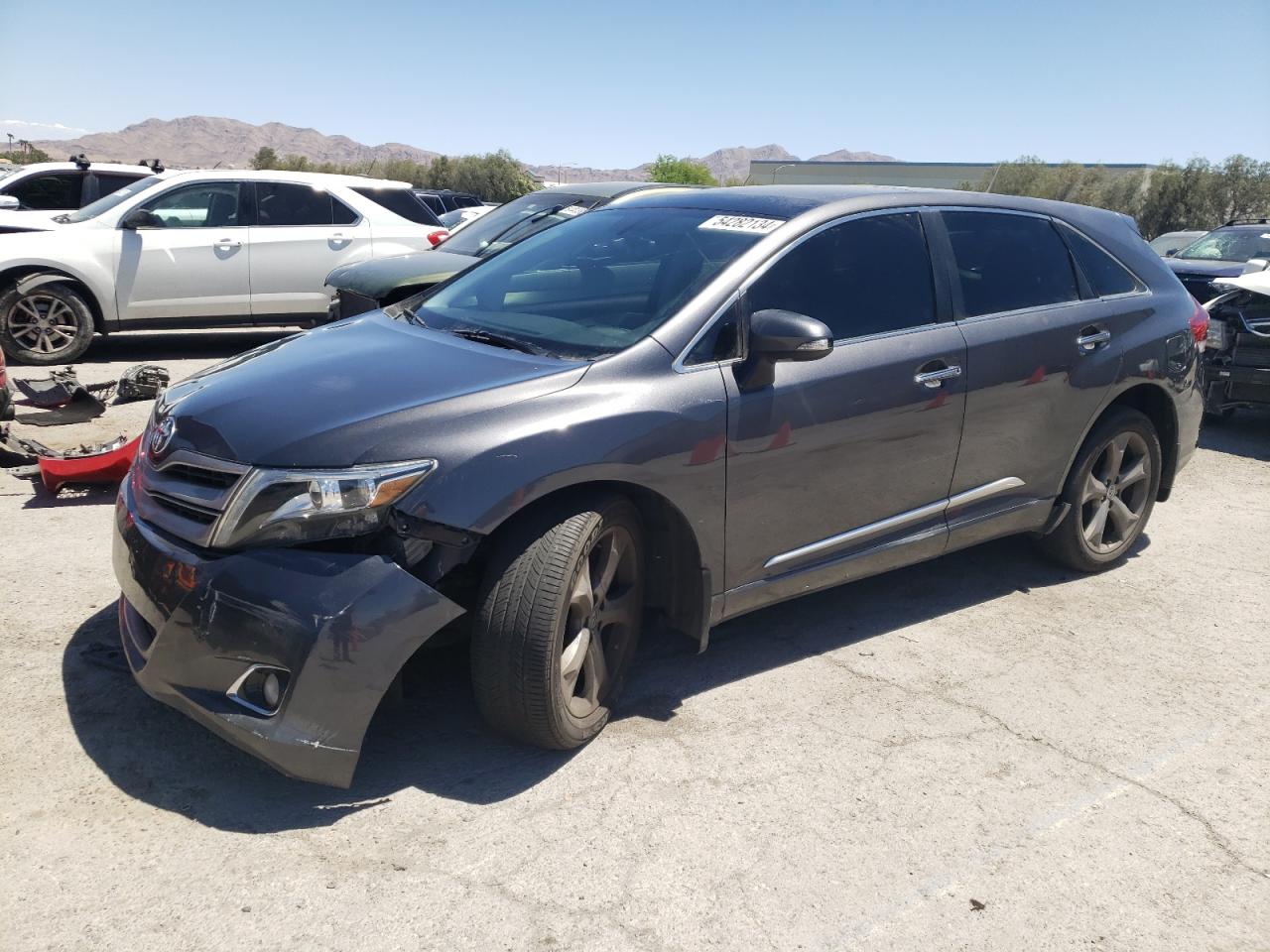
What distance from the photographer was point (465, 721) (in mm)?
3633

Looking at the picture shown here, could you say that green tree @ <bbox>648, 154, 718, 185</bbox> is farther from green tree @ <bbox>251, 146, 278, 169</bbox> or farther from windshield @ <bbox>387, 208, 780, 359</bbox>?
windshield @ <bbox>387, 208, 780, 359</bbox>

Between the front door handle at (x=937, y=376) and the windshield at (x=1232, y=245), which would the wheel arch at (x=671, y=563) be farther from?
the windshield at (x=1232, y=245)

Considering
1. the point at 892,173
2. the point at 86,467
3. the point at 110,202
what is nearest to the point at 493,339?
the point at 86,467

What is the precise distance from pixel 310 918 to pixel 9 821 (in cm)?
100

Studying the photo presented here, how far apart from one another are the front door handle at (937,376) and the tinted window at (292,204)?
8.02 meters

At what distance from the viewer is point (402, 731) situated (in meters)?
3.55

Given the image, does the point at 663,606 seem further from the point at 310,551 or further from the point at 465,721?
the point at 310,551

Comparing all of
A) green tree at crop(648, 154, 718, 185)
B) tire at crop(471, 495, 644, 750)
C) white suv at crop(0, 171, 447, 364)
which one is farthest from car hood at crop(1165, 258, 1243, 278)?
green tree at crop(648, 154, 718, 185)

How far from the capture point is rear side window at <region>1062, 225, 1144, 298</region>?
5000mm

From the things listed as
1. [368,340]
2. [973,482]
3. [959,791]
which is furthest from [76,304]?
[959,791]

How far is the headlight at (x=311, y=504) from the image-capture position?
2.98m

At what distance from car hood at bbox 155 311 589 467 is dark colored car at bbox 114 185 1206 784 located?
1 cm

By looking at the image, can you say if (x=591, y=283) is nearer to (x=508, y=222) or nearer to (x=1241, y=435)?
(x=508, y=222)

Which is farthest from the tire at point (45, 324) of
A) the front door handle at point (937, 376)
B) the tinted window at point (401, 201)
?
the front door handle at point (937, 376)
